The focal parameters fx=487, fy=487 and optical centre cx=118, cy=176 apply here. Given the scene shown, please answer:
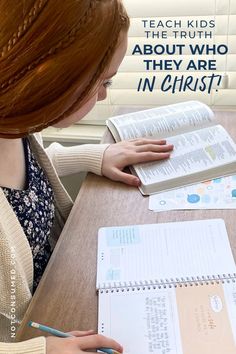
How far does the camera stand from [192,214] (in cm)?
90

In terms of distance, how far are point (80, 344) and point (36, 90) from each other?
35cm

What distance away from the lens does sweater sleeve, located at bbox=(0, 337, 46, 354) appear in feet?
2.19

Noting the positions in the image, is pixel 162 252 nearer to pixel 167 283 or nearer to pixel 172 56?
pixel 167 283

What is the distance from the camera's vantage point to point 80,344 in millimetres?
667

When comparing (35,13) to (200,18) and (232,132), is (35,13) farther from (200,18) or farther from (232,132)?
(200,18)

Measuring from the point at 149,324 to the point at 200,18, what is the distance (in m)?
0.90

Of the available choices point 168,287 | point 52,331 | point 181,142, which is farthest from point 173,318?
point 181,142

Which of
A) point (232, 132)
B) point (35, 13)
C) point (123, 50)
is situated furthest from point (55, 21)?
point (232, 132)

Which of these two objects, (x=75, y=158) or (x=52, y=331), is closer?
(x=52, y=331)

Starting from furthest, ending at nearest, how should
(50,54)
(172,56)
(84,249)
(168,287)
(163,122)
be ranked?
(172,56), (163,122), (84,249), (168,287), (50,54)

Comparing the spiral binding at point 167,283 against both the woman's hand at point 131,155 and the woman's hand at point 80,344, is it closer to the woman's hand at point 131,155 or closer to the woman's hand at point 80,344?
the woman's hand at point 80,344

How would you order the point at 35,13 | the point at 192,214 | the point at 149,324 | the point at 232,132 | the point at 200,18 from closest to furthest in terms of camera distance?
the point at 35,13, the point at 149,324, the point at 192,214, the point at 232,132, the point at 200,18

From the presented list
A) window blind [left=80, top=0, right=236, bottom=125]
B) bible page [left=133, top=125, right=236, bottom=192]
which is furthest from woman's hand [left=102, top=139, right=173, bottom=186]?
window blind [left=80, top=0, right=236, bottom=125]

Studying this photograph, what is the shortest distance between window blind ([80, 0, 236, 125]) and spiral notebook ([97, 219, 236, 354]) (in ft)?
1.76
